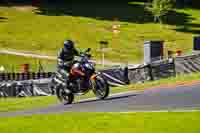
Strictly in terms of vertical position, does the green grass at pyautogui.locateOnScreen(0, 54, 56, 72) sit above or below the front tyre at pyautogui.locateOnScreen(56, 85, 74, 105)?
below

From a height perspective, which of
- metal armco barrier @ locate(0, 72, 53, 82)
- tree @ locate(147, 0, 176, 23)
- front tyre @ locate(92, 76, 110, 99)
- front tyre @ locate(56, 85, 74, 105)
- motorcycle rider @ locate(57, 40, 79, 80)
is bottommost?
metal armco barrier @ locate(0, 72, 53, 82)

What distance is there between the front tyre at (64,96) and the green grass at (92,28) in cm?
3771

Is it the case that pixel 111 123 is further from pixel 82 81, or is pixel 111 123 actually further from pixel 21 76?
pixel 21 76

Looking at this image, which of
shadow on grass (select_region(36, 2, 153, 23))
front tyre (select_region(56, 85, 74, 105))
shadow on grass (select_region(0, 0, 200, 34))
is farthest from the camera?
shadow on grass (select_region(0, 0, 200, 34))

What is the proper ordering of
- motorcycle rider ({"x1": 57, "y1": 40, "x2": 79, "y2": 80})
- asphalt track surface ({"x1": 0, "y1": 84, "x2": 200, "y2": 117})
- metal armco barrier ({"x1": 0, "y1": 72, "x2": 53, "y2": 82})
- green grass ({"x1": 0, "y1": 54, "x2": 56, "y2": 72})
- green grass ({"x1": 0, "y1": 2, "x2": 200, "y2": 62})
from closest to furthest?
asphalt track surface ({"x1": 0, "y1": 84, "x2": 200, "y2": 117}) → motorcycle rider ({"x1": 57, "y1": 40, "x2": 79, "y2": 80}) → metal armco barrier ({"x1": 0, "y1": 72, "x2": 53, "y2": 82}) → green grass ({"x1": 0, "y1": 54, "x2": 56, "y2": 72}) → green grass ({"x1": 0, "y1": 2, "x2": 200, "y2": 62})

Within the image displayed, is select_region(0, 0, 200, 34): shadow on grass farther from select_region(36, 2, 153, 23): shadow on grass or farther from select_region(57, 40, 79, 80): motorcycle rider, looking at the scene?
select_region(57, 40, 79, 80): motorcycle rider

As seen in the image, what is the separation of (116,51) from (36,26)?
1097cm

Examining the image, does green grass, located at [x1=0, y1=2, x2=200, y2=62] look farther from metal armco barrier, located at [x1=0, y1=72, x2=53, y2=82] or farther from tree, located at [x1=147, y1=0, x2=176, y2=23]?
metal armco barrier, located at [x1=0, y1=72, x2=53, y2=82]

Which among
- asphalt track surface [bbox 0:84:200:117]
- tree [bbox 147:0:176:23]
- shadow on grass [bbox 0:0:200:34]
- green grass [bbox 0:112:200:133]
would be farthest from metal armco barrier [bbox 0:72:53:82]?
tree [bbox 147:0:176:23]

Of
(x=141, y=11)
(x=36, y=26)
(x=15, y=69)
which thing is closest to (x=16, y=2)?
(x=36, y=26)

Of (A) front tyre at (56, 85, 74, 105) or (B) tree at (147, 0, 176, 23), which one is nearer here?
(A) front tyre at (56, 85, 74, 105)

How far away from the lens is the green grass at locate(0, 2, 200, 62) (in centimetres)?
6075

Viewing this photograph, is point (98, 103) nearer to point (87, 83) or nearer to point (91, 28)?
point (87, 83)

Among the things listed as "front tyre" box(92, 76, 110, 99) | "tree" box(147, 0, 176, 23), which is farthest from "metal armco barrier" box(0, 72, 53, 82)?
"tree" box(147, 0, 176, 23)
